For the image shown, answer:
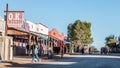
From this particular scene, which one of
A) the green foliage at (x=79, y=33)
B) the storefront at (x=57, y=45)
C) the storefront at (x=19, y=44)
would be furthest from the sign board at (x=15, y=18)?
the green foliage at (x=79, y=33)

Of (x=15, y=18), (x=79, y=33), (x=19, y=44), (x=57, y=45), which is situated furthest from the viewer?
(x=79, y=33)

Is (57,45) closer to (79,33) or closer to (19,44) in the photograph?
(19,44)

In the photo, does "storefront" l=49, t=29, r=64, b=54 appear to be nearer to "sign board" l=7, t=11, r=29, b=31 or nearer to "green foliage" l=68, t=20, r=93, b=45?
"sign board" l=7, t=11, r=29, b=31

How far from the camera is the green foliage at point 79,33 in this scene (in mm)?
146688

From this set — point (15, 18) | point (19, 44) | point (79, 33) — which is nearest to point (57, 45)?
point (19, 44)

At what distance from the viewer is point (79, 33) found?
148750 mm

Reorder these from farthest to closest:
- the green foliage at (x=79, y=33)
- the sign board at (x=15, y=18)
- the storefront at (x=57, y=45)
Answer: the green foliage at (x=79, y=33)
the storefront at (x=57, y=45)
the sign board at (x=15, y=18)

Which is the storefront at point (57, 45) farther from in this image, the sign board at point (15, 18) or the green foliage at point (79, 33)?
the green foliage at point (79, 33)

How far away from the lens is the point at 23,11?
47.9 m

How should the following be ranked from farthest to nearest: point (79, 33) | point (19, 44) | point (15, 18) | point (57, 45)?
point (79, 33)
point (57, 45)
point (19, 44)
point (15, 18)

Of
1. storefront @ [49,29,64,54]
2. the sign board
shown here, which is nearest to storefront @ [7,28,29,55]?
storefront @ [49,29,64,54]

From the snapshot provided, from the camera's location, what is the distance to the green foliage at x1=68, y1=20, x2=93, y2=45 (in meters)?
147

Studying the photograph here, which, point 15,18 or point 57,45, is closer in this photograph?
point 15,18

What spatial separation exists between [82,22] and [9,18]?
108 m
